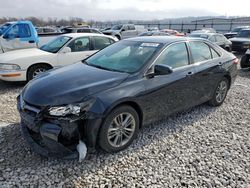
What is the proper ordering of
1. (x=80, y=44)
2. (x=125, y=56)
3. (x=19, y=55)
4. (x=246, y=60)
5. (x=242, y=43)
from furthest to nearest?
(x=242, y=43), (x=246, y=60), (x=80, y=44), (x=19, y=55), (x=125, y=56)

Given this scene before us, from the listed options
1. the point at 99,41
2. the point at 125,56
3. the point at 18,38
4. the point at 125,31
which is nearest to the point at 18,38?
the point at 18,38

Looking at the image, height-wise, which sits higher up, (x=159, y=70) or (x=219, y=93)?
(x=159, y=70)

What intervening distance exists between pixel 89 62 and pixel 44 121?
5.53ft

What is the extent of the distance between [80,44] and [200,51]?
3881 mm

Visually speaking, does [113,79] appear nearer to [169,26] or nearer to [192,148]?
[192,148]

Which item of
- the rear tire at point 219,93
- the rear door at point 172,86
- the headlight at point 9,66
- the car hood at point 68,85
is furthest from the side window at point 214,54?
the headlight at point 9,66

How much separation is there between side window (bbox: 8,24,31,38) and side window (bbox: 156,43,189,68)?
6.98 meters

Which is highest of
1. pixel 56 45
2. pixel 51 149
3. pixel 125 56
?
pixel 125 56

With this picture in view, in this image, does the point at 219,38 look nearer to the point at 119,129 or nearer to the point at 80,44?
the point at 80,44

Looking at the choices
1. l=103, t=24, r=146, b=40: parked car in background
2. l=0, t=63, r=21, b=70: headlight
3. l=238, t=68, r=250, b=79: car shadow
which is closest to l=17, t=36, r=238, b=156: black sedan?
l=0, t=63, r=21, b=70: headlight

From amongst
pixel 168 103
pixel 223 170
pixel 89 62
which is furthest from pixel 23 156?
pixel 223 170

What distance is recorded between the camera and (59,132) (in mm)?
2920

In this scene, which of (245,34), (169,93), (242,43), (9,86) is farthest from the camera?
(245,34)

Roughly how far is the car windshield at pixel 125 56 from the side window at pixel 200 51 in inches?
33.0
